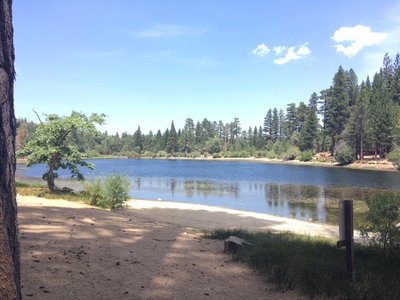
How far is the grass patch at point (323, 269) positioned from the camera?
515cm

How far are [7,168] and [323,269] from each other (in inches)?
191

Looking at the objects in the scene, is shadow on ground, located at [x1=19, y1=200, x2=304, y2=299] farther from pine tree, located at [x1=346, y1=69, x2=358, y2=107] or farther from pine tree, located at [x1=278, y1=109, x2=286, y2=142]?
pine tree, located at [x1=278, y1=109, x2=286, y2=142]

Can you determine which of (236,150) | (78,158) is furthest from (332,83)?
(78,158)

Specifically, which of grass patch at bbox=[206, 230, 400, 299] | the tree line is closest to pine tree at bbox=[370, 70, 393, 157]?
the tree line

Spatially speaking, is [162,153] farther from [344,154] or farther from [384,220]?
[384,220]

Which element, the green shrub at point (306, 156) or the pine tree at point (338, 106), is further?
the green shrub at point (306, 156)

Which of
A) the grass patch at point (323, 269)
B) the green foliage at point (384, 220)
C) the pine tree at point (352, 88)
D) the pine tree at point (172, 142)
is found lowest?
the grass patch at point (323, 269)

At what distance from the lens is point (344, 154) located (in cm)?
8062

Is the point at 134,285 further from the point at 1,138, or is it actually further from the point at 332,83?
the point at 332,83

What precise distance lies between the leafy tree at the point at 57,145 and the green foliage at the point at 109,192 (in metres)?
2.89

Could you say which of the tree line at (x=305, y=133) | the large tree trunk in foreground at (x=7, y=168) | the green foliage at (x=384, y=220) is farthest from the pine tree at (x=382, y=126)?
the large tree trunk in foreground at (x=7, y=168)

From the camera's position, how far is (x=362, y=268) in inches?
242

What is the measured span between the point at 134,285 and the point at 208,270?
4.67 feet

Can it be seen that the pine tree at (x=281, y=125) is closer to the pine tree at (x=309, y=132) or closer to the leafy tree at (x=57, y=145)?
the pine tree at (x=309, y=132)
